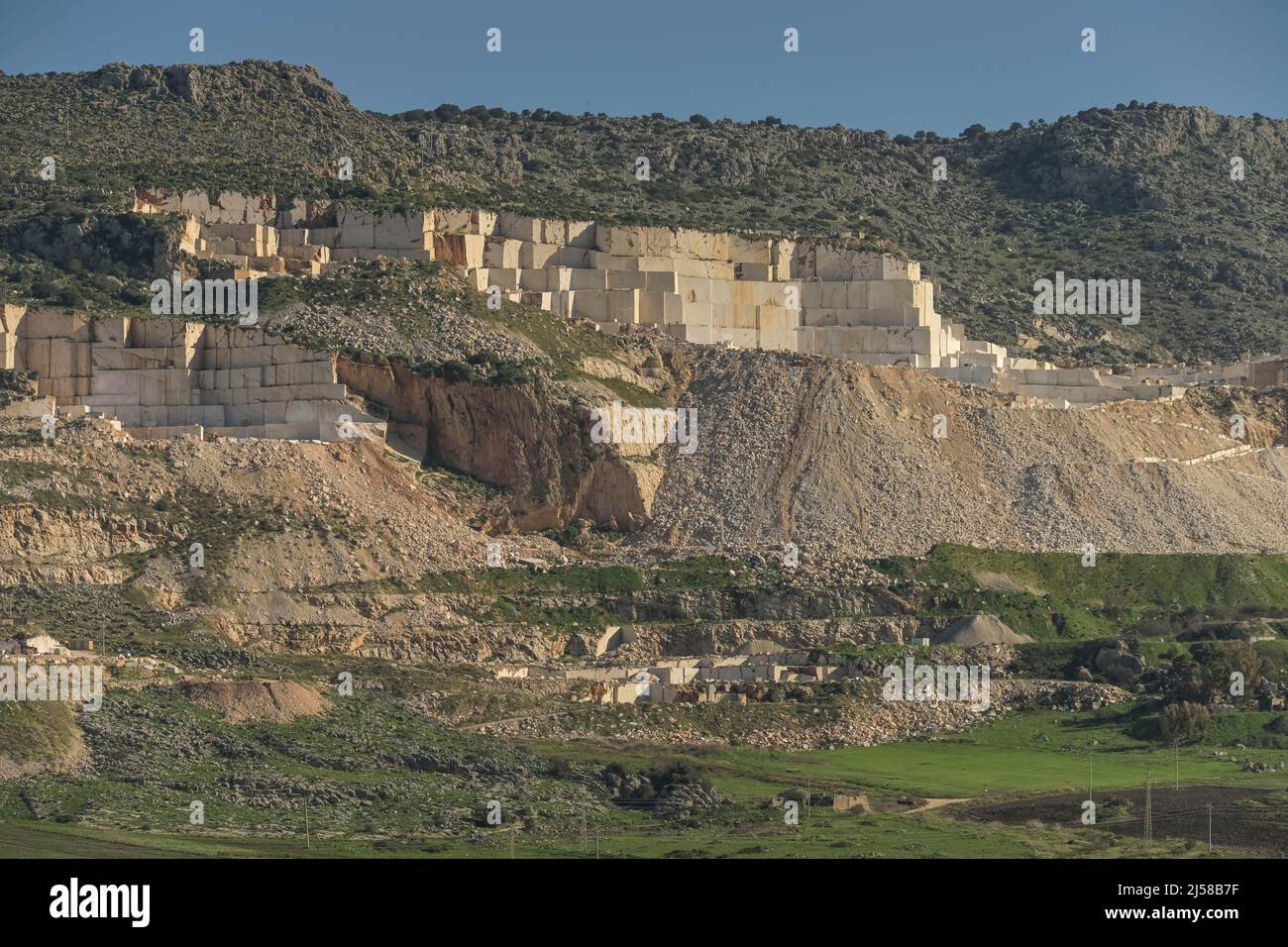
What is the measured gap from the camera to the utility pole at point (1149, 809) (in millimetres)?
65350

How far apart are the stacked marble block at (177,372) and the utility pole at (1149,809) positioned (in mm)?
27085

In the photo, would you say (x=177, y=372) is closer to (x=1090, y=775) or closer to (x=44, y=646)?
(x=44, y=646)

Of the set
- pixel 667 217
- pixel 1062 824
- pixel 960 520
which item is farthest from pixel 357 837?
pixel 667 217

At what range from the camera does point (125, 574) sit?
78375 mm

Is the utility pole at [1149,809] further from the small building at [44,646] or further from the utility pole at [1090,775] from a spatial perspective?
the small building at [44,646]

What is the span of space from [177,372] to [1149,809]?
34361 mm

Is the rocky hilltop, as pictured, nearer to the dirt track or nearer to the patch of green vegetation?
the dirt track

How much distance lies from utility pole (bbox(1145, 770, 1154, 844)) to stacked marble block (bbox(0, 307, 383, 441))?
88.9 ft

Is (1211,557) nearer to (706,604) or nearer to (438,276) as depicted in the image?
(706,604)

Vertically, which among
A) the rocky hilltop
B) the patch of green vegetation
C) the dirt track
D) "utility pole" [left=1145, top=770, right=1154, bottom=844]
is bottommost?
"utility pole" [left=1145, top=770, right=1154, bottom=844]

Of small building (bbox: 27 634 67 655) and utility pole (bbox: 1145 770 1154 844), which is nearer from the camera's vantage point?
utility pole (bbox: 1145 770 1154 844)

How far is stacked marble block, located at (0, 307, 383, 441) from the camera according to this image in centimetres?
8981

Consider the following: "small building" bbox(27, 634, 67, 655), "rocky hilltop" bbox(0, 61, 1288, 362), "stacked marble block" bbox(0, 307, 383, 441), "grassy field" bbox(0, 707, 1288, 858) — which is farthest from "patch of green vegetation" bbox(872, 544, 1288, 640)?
"small building" bbox(27, 634, 67, 655)

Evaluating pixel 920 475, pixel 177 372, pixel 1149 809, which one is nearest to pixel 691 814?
pixel 1149 809
